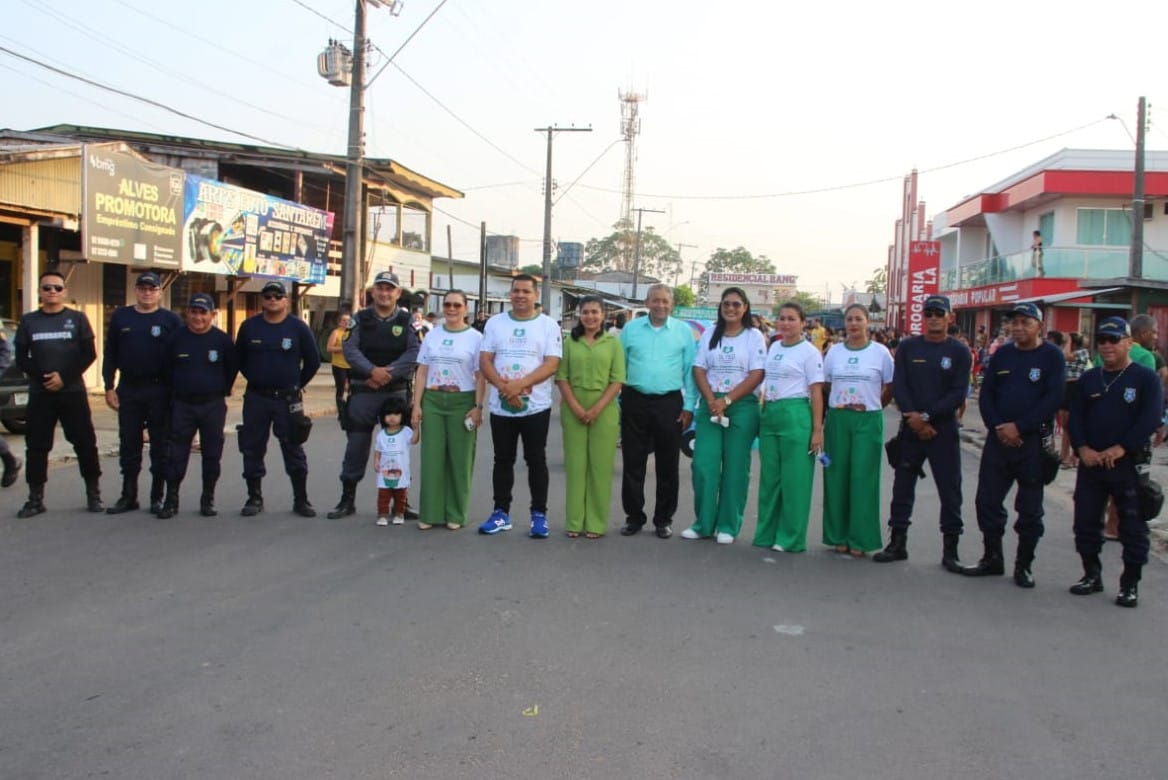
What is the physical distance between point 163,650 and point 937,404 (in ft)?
16.1

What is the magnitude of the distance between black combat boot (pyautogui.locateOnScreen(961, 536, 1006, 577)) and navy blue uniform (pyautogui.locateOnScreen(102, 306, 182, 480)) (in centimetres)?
596

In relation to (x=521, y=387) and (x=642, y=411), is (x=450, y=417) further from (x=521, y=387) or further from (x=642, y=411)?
(x=642, y=411)

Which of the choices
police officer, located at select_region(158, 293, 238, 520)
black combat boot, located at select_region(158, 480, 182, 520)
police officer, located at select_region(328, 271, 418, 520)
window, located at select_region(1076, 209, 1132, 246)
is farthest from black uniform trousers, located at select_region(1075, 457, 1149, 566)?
window, located at select_region(1076, 209, 1132, 246)

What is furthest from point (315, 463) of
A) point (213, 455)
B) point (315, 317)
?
point (315, 317)

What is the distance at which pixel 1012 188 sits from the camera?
36.0m

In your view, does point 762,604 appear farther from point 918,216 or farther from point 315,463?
point 918,216

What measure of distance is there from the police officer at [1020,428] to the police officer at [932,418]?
206mm

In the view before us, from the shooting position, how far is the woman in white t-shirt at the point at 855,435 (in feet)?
23.1

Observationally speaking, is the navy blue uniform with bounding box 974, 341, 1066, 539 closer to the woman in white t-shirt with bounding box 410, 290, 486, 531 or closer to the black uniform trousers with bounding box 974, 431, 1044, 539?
the black uniform trousers with bounding box 974, 431, 1044, 539

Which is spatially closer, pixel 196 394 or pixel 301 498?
pixel 196 394

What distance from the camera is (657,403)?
296 inches

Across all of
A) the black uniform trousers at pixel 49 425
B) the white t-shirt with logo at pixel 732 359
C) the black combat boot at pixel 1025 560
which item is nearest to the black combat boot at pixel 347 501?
the black uniform trousers at pixel 49 425

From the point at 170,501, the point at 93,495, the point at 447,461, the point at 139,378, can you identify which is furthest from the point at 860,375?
the point at 93,495

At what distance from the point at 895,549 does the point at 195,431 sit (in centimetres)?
527
